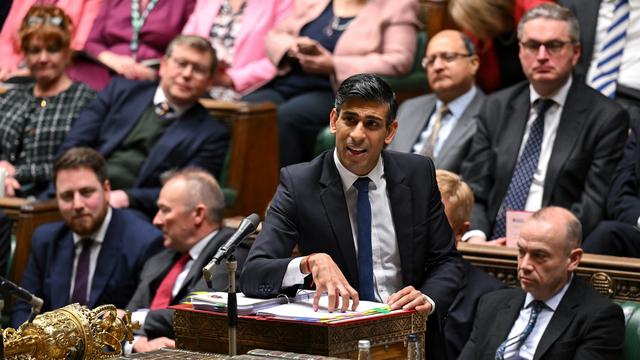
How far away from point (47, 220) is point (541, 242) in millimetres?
2452

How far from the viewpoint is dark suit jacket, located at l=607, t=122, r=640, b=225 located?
4.90 m

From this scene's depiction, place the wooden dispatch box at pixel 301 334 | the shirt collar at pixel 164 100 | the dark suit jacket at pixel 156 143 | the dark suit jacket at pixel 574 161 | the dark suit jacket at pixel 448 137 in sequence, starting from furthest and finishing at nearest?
the shirt collar at pixel 164 100 → the dark suit jacket at pixel 156 143 → the dark suit jacket at pixel 448 137 → the dark suit jacket at pixel 574 161 → the wooden dispatch box at pixel 301 334

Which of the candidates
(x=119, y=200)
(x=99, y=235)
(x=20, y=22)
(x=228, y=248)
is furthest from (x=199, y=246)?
(x=20, y=22)

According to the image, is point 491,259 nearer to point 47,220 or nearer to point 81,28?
point 47,220

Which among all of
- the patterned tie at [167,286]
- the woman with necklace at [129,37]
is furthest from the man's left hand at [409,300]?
the woman with necklace at [129,37]

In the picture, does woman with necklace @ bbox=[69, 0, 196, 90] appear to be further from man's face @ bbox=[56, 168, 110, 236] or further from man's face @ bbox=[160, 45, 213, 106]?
man's face @ bbox=[56, 168, 110, 236]

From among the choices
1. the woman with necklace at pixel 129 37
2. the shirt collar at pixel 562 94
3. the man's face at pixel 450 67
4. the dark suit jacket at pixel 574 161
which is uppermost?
the woman with necklace at pixel 129 37

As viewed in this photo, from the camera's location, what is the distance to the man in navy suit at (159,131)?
5977 mm

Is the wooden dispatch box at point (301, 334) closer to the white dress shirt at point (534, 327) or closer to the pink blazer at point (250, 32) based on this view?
the white dress shirt at point (534, 327)

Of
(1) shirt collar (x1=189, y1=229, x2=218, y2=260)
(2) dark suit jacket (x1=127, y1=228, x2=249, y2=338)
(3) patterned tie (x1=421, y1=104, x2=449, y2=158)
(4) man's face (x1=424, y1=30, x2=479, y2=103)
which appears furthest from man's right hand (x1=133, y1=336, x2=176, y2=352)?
(4) man's face (x1=424, y1=30, x2=479, y2=103)

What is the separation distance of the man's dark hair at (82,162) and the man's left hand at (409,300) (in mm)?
2448

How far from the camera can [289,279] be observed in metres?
3.29

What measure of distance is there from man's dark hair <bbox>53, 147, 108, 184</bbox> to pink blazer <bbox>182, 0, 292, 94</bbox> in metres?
1.39

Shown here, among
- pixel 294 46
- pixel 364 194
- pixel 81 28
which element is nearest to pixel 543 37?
pixel 294 46
